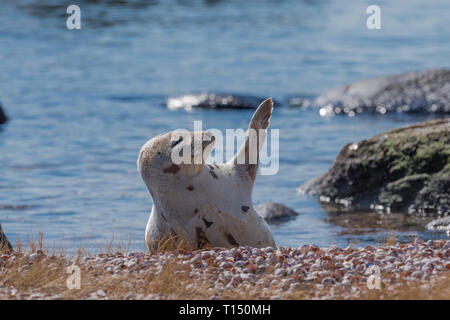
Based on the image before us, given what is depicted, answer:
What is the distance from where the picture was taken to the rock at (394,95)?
18609 mm

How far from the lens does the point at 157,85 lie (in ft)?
73.5

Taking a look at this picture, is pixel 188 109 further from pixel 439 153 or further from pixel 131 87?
pixel 439 153

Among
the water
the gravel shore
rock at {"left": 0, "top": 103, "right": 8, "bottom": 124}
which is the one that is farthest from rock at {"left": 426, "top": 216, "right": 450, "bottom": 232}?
rock at {"left": 0, "top": 103, "right": 8, "bottom": 124}

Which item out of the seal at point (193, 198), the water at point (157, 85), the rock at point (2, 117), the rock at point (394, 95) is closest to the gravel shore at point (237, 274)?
the seal at point (193, 198)

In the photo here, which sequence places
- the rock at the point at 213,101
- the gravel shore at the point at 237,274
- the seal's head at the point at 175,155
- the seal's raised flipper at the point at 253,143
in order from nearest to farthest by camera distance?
the gravel shore at the point at 237,274 → the seal's head at the point at 175,155 → the seal's raised flipper at the point at 253,143 → the rock at the point at 213,101

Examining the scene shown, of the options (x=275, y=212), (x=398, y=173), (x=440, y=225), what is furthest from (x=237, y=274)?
(x=398, y=173)

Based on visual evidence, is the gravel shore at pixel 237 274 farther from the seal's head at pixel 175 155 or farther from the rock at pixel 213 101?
the rock at pixel 213 101

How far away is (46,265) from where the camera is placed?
662 cm

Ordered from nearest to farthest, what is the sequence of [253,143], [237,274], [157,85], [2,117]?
[237,274] < [253,143] < [2,117] < [157,85]

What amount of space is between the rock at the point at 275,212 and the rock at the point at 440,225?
1.91 m

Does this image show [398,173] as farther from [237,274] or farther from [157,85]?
[157,85]

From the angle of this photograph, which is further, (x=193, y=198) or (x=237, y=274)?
(x=193, y=198)

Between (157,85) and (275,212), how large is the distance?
1166 centimetres
